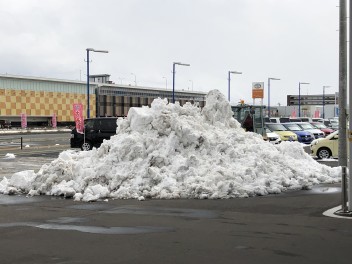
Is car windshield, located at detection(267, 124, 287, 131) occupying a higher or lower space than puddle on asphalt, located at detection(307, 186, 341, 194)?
higher

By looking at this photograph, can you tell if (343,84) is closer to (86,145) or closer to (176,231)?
(176,231)

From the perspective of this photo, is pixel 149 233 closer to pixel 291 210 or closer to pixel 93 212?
pixel 93 212

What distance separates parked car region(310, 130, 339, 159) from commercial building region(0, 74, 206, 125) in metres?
60.9

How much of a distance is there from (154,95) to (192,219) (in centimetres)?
9763

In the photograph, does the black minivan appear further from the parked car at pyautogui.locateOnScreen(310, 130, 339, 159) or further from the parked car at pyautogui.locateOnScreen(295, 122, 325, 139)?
the parked car at pyautogui.locateOnScreen(295, 122, 325, 139)

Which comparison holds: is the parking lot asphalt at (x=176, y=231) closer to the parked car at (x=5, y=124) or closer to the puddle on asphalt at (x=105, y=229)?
the puddle on asphalt at (x=105, y=229)

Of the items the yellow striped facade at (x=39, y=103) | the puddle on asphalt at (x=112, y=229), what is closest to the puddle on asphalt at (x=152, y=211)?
the puddle on asphalt at (x=112, y=229)

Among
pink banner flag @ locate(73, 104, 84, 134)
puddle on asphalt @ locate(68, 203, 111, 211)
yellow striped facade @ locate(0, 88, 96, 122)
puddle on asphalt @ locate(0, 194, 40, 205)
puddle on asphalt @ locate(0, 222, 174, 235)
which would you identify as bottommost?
puddle on asphalt @ locate(0, 194, 40, 205)

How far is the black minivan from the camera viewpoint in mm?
A: 27156

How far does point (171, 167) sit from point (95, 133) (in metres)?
15.6

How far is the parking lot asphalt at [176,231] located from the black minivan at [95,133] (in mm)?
15787

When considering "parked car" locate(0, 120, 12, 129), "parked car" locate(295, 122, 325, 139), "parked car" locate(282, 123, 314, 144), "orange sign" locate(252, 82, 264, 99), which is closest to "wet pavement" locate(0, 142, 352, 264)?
"parked car" locate(282, 123, 314, 144)

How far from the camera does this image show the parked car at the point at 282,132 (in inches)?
1223

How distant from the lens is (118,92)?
9781cm
